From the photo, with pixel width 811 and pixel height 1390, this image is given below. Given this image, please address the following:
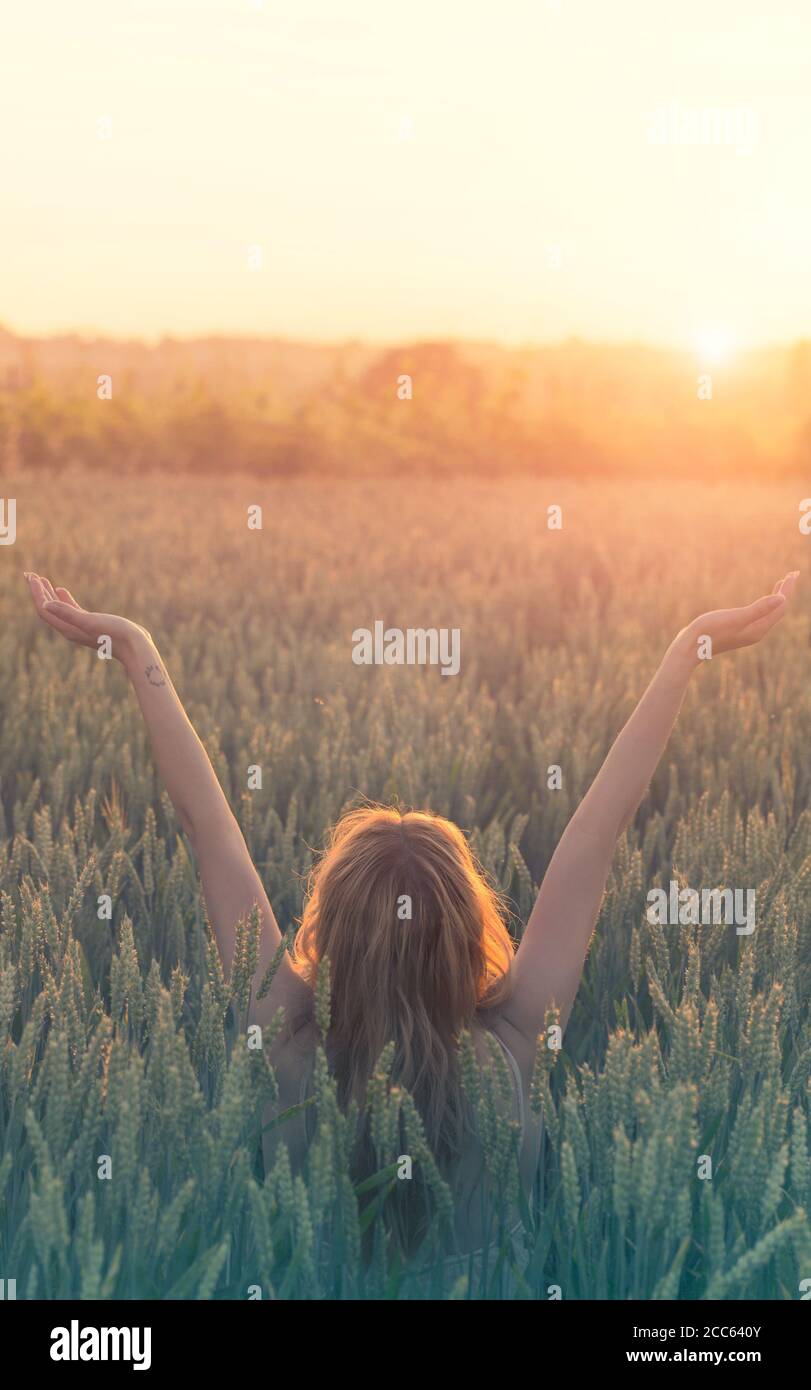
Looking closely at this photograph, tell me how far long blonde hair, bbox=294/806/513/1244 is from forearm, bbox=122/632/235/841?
0.24 m

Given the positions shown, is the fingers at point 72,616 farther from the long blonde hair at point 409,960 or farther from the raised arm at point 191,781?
the long blonde hair at point 409,960

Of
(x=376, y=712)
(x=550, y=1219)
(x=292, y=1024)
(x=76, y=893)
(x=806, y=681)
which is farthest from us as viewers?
(x=806, y=681)

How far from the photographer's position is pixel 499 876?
9.82 feet

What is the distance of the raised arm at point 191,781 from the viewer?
1.98 m

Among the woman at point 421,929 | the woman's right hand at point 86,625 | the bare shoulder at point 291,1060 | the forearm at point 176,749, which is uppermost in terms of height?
the woman's right hand at point 86,625

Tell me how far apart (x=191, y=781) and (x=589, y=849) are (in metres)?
0.55

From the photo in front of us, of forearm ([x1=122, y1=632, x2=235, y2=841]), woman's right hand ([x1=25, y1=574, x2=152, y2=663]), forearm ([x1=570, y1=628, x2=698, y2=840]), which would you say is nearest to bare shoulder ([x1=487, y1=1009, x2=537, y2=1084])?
forearm ([x1=570, y1=628, x2=698, y2=840])

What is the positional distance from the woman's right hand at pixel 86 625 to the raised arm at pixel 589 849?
2.15ft

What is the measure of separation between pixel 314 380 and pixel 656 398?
7.02 meters

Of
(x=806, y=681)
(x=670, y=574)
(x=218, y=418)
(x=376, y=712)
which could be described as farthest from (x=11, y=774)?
(x=218, y=418)

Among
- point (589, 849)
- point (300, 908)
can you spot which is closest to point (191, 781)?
point (589, 849)

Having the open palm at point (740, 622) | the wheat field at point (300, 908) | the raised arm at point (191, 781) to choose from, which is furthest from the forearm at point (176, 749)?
the open palm at point (740, 622)
